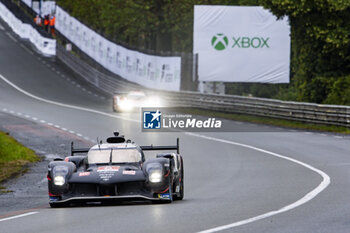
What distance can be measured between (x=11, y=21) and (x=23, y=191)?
72.3 m

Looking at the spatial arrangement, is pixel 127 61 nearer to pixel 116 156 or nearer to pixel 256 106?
pixel 256 106

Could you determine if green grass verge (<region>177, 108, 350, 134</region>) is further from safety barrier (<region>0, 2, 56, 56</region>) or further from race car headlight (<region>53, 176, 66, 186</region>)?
safety barrier (<region>0, 2, 56, 56</region>)

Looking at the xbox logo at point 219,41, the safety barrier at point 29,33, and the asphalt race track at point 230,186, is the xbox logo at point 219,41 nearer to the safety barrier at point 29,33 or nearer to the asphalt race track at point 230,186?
the asphalt race track at point 230,186

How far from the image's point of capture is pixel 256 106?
40.4 m

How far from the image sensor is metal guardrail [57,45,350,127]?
3453 centimetres

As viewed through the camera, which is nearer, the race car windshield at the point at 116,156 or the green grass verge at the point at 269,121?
the race car windshield at the point at 116,156

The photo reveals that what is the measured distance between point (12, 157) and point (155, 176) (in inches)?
513

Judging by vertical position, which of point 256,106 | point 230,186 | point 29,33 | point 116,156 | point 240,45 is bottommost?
point 230,186

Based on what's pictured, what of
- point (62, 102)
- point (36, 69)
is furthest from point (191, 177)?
point (36, 69)

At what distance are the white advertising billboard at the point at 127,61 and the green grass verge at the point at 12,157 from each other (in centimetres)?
1923

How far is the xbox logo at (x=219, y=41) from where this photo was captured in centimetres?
4919

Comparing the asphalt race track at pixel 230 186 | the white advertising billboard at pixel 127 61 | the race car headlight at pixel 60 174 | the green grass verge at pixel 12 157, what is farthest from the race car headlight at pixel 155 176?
the white advertising billboard at pixel 127 61

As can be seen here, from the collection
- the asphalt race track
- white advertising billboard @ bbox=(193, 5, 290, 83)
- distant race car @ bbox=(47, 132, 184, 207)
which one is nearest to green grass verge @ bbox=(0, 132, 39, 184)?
the asphalt race track

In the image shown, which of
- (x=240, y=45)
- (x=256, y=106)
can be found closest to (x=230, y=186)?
(x=256, y=106)
